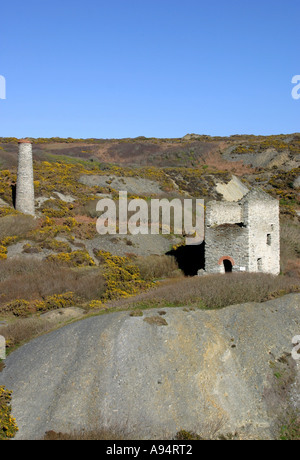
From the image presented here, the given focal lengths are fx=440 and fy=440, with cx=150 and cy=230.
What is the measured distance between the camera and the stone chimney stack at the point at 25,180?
3300cm

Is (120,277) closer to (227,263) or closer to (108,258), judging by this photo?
(108,258)

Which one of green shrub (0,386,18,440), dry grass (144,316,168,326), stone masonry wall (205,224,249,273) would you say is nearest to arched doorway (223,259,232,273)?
stone masonry wall (205,224,249,273)

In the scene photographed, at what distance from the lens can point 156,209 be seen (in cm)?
4009

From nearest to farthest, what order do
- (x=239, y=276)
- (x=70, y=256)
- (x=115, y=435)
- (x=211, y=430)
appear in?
(x=115, y=435), (x=211, y=430), (x=239, y=276), (x=70, y=256)

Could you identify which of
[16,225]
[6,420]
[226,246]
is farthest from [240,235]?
[16,225]

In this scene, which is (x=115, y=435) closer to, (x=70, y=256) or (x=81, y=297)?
(x=81, y=297)

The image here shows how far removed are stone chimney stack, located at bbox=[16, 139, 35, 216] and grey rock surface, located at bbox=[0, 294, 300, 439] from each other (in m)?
19.5

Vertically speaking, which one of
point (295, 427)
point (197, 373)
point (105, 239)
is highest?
point (105, 239)

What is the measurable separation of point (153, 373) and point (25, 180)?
23.7m

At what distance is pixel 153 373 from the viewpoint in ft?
44.1

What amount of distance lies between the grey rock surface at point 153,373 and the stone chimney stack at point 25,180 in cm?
1953

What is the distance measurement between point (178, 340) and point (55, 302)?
7.68 meters

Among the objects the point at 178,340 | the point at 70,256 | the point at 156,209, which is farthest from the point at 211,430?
the point at 156,209

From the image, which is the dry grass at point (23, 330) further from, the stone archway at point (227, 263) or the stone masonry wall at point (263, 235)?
the stone masonry wall at point (263, 235)
